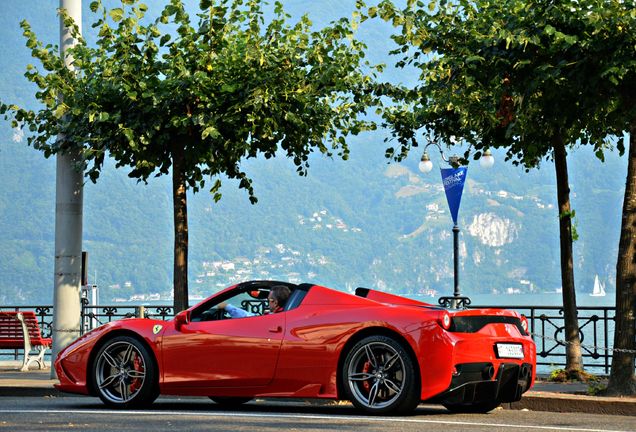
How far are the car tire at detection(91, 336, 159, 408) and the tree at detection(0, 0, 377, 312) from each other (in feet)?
14.8

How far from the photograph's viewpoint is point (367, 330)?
1127cm

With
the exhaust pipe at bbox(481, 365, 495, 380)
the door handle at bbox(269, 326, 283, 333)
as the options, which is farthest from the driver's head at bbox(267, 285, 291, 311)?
the exhaust pipe at bbox(481, 365, 495, 380)

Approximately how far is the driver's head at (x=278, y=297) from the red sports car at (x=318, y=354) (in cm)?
8

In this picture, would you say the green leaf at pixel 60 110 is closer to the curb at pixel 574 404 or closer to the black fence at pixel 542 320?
the black fence at pixel 542 320

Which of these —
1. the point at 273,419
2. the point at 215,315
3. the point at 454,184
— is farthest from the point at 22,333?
the point at 273,419

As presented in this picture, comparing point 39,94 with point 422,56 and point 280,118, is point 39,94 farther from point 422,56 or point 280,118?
point 422,56

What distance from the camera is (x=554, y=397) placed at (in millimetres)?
12938

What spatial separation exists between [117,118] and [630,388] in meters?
7.42

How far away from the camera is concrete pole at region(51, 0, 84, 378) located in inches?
676

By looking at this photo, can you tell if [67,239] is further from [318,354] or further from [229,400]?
[318,354]

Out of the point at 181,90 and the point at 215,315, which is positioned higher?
the point at 181,90

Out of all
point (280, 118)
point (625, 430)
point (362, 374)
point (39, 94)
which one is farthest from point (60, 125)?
point (625, 430)

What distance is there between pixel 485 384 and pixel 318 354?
5.01 ft

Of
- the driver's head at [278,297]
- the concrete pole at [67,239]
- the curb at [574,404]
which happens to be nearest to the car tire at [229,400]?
the curb at [574,404]
